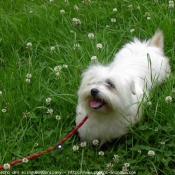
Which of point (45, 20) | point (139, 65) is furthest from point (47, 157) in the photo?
point (45, 20)

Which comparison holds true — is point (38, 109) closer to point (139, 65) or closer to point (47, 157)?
point (47, 157)

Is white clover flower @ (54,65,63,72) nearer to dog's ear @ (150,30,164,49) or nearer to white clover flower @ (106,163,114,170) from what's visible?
dog's ear @ (150,30,164,49)

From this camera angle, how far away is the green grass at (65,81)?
3.54 metres

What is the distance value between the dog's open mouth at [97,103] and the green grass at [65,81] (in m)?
0.42

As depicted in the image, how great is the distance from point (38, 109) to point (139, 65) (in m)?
1.05

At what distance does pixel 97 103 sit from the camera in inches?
133

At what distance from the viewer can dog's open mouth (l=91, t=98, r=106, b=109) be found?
335cm

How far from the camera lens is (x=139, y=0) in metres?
5.39

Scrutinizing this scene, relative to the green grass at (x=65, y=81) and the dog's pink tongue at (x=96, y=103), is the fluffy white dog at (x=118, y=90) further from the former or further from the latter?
the green grass at (x=65, y=81)

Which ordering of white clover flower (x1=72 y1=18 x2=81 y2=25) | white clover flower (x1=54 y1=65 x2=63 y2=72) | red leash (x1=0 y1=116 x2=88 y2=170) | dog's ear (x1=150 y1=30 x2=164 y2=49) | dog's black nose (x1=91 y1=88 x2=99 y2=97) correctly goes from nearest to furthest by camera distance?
dog's black nose (x1=91 y1=88 x2=99 y2=97)
red leash (x1=0 y1=116 x2=88 y2=170)
white clover flower (x1=54 y1=65 x2=63 y2=72)
dog's ear (x1=150 y1=30 x2=164 y2=49)
white clover flower (x1=72 y1=18 x2=81 y2=25)

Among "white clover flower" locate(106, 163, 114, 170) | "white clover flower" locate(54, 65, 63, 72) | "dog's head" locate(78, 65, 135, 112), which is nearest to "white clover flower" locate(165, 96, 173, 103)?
"dog's head" locate(78, 65, 135, 112)

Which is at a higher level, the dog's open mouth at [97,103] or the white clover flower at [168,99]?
the white clover flower at [168,99]

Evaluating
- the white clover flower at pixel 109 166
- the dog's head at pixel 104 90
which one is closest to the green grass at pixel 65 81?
the white clover flower at pixel 109 166

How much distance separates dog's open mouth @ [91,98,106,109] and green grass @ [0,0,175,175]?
42cm
